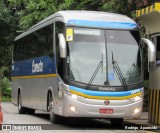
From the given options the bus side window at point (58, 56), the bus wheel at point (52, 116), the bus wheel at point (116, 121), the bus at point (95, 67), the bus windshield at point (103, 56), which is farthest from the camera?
the bus wheel at point (116, 121)

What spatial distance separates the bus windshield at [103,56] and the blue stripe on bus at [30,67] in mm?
1479

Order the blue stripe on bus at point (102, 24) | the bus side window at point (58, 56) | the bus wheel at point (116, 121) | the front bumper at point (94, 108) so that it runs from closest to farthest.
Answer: the front bumper at point (94, 108) < the bus side window at point (58, 56) < the blue stripe on bus at point (102, 24) < the bus wheel at point (116, 121)

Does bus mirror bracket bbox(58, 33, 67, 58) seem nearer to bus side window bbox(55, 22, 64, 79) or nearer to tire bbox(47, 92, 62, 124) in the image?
bus side window bbox(55, 22, 64, 79)

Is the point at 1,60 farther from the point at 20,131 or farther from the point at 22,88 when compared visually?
the point at 20,131

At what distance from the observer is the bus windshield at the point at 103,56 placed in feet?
44.7

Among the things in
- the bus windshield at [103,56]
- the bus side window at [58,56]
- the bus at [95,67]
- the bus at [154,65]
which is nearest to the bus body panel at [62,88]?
the bus at [95,67]

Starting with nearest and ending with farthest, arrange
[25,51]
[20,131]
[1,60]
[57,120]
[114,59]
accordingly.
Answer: [20,131], [114,59], [57,120], [25,51], [1,60]

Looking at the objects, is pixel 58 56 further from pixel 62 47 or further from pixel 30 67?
pixel 30 67

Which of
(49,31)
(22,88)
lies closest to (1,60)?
(22,88)

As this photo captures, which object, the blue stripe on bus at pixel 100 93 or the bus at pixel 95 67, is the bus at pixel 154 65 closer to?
the bus at pixel 95 67

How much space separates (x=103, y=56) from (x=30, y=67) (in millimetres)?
6347

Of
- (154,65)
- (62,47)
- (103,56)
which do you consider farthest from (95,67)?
(154,65)

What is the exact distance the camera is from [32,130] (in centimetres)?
1339

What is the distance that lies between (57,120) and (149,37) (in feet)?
13.6
